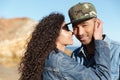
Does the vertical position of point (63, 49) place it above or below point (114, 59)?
above

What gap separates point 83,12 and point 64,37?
376 mm

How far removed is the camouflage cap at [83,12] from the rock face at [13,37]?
84.6 ft

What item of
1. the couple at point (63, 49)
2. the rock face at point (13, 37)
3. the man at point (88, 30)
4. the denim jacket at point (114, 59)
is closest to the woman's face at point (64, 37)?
the couple at point (63, 49)

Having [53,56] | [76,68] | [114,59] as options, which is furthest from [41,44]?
[114,59]

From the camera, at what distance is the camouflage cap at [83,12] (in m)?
5.25

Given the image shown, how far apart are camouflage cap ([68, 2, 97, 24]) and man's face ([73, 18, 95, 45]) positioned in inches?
3.1

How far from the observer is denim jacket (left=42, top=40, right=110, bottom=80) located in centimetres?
502

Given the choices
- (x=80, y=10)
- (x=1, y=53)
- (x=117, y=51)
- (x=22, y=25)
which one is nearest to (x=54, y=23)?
(x=80, y=10)

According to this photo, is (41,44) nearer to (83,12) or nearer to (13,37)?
(83,12)

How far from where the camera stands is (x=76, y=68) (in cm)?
510

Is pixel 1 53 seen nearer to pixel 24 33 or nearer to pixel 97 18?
pixel 24 33

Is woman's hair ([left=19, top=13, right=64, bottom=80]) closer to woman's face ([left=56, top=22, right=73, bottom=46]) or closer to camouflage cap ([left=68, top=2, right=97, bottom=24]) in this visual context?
woman's face ([left=56, top=22, right=73, bottom=46])

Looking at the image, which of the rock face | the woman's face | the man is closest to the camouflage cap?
the man

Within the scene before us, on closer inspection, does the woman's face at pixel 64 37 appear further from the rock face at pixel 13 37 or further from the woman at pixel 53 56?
the rock face at pixel 13 37
